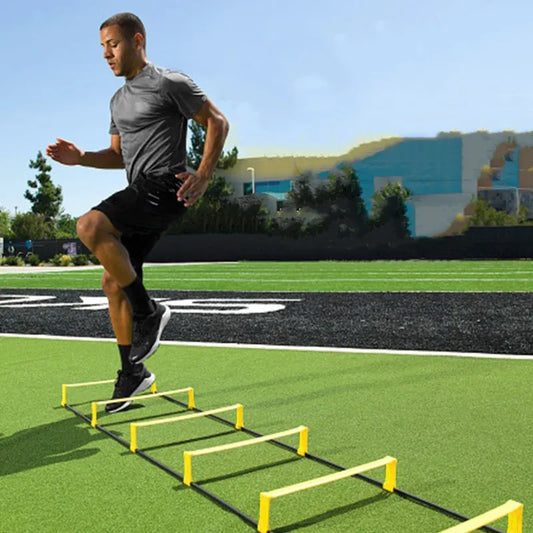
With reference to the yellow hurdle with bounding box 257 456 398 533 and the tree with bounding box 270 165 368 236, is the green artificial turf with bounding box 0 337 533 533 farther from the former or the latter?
the tree with bounding box 270 165 368 236

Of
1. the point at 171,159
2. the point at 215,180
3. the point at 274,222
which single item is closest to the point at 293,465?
the point at 171,159

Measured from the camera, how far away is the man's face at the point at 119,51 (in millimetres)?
3605

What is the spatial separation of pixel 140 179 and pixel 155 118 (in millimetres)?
374

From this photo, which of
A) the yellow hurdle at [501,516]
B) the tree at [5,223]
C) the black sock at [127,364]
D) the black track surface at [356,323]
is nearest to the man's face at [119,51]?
the black sock at [127,364]

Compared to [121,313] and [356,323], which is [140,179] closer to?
[121,313]

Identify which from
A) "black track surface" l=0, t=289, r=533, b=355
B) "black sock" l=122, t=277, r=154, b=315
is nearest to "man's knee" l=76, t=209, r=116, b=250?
"black sock" l=122, t=277, r=154, b=315

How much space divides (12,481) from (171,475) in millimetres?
684

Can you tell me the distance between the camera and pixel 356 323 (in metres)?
8.35

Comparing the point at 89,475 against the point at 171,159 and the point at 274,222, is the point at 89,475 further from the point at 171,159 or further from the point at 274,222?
the point at 274,222

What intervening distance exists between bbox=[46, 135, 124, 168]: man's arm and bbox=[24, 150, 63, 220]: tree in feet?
181

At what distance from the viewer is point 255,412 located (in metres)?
3.89

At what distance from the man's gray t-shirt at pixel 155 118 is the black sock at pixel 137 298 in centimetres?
65

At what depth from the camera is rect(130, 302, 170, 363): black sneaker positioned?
3.74 m

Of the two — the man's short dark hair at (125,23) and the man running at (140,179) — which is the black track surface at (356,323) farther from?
the man's short dark hair at (125,23)
